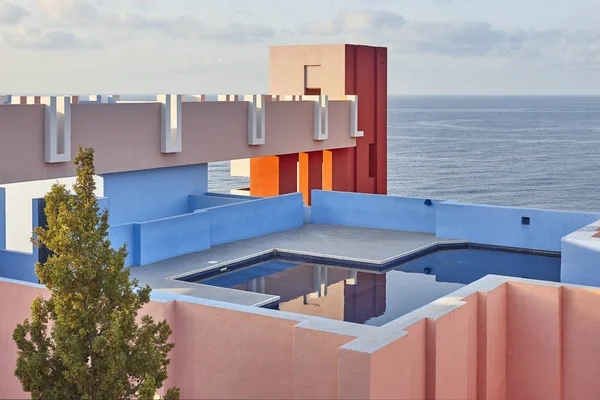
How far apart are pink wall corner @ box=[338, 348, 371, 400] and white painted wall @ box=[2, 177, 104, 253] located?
9.83 metres

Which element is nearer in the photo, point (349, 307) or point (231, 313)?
point (231, 313)

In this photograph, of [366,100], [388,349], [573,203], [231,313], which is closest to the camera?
[388,349]

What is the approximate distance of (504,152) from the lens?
107438 millimetres

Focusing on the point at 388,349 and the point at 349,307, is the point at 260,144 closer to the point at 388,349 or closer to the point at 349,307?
the point at 349,307

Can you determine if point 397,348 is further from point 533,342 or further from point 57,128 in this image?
point 57,128

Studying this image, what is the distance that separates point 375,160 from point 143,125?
12849 mm

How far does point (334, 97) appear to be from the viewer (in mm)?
30734

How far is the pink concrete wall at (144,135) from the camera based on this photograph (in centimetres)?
1854

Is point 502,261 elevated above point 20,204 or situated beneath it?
situated beneath

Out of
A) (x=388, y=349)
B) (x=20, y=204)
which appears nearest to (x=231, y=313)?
(x=388, y=349)

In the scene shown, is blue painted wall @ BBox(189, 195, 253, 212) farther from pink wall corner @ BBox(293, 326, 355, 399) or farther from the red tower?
pink wall corner @ BBox(293, 326, 355, 399)

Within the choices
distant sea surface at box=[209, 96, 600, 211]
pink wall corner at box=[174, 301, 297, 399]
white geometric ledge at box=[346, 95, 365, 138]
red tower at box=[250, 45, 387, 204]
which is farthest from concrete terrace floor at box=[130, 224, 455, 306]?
distant sea surface at box=[209, 96, 600, 211]

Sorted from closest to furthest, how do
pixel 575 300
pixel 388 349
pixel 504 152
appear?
pixel 388 349 < pixel 575 300 < pixel 504 152

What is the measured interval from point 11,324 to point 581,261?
339 inches
